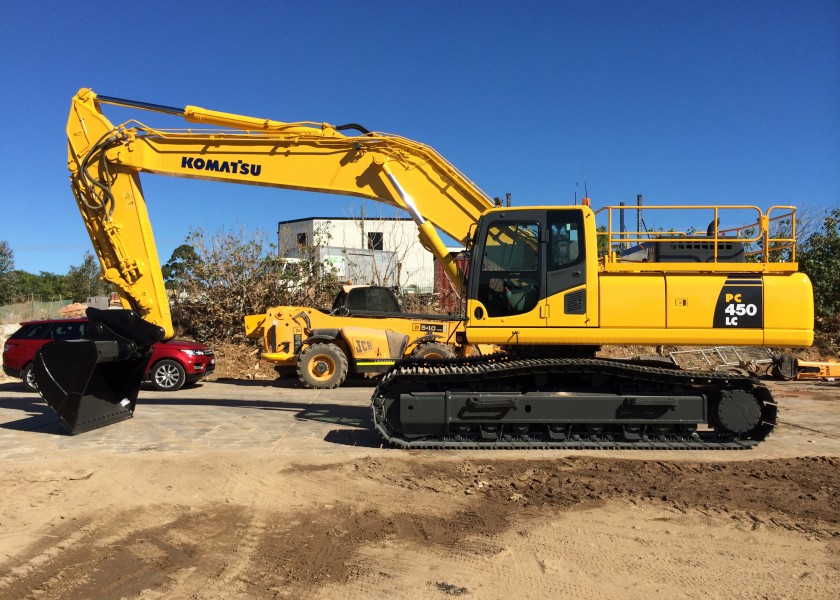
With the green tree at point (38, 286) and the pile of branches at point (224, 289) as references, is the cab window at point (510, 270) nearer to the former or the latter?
the pile of branches at point (224, 289)

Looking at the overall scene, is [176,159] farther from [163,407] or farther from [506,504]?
[506,504]

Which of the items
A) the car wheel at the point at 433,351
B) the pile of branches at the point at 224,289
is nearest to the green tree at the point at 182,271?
the pile of branches at the point at 224,289

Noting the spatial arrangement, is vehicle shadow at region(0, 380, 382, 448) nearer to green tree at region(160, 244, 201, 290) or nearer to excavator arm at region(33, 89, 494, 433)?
excavator arm at region(33, 89, 494, 433)

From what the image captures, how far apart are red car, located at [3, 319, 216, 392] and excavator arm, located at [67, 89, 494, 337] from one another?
4.74 meters

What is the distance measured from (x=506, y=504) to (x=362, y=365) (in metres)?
8.07

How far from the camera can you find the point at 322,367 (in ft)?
43.1

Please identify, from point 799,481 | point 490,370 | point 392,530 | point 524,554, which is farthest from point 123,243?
point 799,481

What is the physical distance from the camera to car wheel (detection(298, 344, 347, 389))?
13016mm

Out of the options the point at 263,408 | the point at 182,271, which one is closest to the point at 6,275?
the point at 182,271

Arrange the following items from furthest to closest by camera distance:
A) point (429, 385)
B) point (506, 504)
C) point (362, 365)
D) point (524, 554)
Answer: point (362, 365)
point (429, 385)
point (506, 504)
point (524, 554)

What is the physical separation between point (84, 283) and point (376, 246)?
23.3 meters

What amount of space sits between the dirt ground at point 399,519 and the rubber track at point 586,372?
136 mm

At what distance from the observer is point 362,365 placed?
13.1 m

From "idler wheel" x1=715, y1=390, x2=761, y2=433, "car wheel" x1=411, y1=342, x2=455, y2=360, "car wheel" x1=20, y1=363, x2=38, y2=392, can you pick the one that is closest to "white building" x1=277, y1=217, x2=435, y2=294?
"car wheel" x1=411, y1=342, x2=455, y2=360
